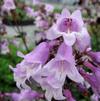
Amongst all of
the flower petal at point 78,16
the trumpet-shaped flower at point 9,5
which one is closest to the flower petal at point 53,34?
the flower petal at point 78,16

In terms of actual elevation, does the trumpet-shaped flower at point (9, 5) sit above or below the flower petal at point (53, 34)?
below

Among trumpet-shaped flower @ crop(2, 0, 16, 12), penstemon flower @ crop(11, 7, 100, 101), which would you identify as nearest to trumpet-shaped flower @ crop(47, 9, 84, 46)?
penstemon flower @ crop(11, 7, 100, 101)

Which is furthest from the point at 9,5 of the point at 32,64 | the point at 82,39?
the point at 82,39

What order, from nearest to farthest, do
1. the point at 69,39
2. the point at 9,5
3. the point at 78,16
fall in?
the point at 69,39, the point at 78,16, the point at 9,5

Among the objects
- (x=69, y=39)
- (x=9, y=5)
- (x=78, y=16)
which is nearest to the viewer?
(x=69, y=39)

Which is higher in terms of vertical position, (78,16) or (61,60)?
(78,16)

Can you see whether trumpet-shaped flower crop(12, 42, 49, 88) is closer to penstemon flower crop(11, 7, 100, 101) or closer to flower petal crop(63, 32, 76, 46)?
penstemon flower crop(11, 7, 100, 101)

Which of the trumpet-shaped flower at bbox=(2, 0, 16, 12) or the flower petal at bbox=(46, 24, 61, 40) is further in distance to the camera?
the trumpet-shaped flower at bbox=(2, 0, 16, 12)

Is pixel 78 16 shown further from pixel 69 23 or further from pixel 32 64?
pixel 32 64

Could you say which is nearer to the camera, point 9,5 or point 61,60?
point 61,60

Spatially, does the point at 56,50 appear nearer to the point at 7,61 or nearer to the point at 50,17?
the point at 50,17

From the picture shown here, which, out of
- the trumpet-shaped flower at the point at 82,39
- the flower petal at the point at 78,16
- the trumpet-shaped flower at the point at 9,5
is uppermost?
the flower petal at the point at 78,16

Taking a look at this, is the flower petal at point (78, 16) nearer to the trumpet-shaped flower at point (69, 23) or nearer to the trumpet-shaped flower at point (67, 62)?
Result: the trumpet-shaped flower at point (69, 23)
